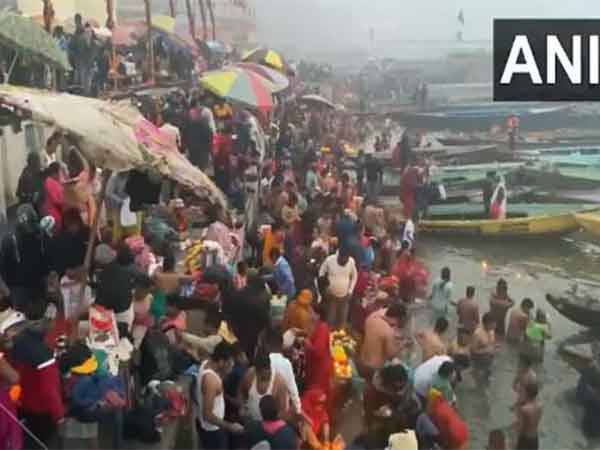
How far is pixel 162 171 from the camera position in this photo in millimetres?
4449

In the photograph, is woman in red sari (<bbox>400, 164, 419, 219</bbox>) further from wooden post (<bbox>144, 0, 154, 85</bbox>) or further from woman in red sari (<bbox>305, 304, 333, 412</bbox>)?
wooden post (<bbox>144, 0, 154, 85</bbox>)

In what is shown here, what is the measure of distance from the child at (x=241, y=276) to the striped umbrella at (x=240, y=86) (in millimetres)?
875

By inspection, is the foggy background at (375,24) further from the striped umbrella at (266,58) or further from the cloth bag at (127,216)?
the cloth bag at (127,216)

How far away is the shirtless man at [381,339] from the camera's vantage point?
5055mm

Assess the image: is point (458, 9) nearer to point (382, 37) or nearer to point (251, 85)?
point (382, 37)

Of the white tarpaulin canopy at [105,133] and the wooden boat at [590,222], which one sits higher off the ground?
the white tarpaulin canopy at [105,133]

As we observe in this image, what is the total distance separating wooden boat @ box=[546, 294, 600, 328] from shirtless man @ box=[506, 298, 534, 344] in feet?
0.46

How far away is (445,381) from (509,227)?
954 mm

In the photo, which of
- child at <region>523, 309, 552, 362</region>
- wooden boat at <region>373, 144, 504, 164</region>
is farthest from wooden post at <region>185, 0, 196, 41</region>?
child at <region>523, 309, 552, 362</region>

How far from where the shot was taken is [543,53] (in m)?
5.01

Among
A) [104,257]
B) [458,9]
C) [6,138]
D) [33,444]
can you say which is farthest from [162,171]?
[458,9]

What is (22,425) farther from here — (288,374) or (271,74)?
(271,74)

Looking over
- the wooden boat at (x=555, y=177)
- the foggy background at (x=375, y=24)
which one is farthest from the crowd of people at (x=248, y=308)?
the foggy background at (x=375, y=24)

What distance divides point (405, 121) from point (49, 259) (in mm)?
1869
